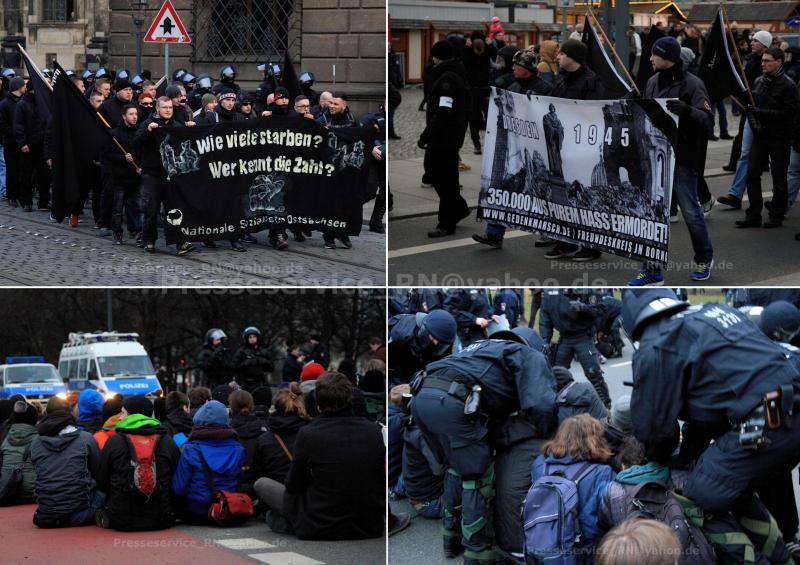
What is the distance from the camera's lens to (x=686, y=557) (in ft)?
16.2

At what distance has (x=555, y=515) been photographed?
5.45 metres

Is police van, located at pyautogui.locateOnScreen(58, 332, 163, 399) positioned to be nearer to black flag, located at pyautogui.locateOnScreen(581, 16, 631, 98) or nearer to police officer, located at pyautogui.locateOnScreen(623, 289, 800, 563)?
black flag, located at pyautogui.locateOnScreen(581, 16, 631, 98)

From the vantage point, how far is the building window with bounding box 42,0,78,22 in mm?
49531

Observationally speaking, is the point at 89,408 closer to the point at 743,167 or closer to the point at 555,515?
the point at 555,515

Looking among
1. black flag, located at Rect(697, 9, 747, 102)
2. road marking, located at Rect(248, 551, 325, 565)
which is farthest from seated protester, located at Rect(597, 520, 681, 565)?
black flag, located at Rect(697, 9, 747, 102)

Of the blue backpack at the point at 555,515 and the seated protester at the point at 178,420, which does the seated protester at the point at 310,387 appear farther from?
the blue backpack at the point at 555,515

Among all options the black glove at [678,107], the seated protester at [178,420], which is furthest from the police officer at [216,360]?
the black glove at [678,107]

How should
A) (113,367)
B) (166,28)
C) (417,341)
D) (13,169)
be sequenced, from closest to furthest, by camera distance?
1. (417,341)
2. (13,169)
3. (166,28)
4. (113,367)

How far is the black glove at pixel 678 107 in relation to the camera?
30.1ft

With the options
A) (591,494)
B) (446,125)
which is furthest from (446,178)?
(591,494)

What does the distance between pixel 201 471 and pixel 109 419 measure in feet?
4.82

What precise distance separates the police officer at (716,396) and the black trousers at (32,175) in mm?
12990

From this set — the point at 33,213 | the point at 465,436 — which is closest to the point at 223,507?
the point at 465,436

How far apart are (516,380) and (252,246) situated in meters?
7.76
